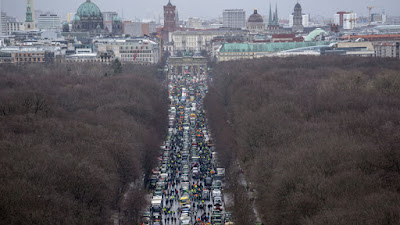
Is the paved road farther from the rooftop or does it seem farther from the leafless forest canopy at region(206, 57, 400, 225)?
the rooftop

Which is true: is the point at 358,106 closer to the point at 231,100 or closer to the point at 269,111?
the point at 269,111

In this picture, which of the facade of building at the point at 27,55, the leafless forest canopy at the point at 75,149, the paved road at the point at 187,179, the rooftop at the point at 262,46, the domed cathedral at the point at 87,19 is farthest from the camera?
the domed cathedral at the point at 87,19

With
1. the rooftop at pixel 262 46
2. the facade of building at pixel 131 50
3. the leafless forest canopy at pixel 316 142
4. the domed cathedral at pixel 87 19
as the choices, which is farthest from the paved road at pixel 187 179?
the domed cathedral at pixel 87 19

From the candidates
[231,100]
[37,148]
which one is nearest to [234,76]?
[231,100]

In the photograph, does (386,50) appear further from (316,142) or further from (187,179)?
(316,142)

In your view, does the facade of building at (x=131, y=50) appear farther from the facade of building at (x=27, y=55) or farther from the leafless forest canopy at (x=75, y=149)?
the leafless forest canopy at (x=75, y=149)

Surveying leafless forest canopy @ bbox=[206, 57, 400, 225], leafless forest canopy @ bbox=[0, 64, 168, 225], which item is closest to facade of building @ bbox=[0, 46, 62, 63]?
leafless forest canopy @ bbox=[0, 64, 168, 225]
